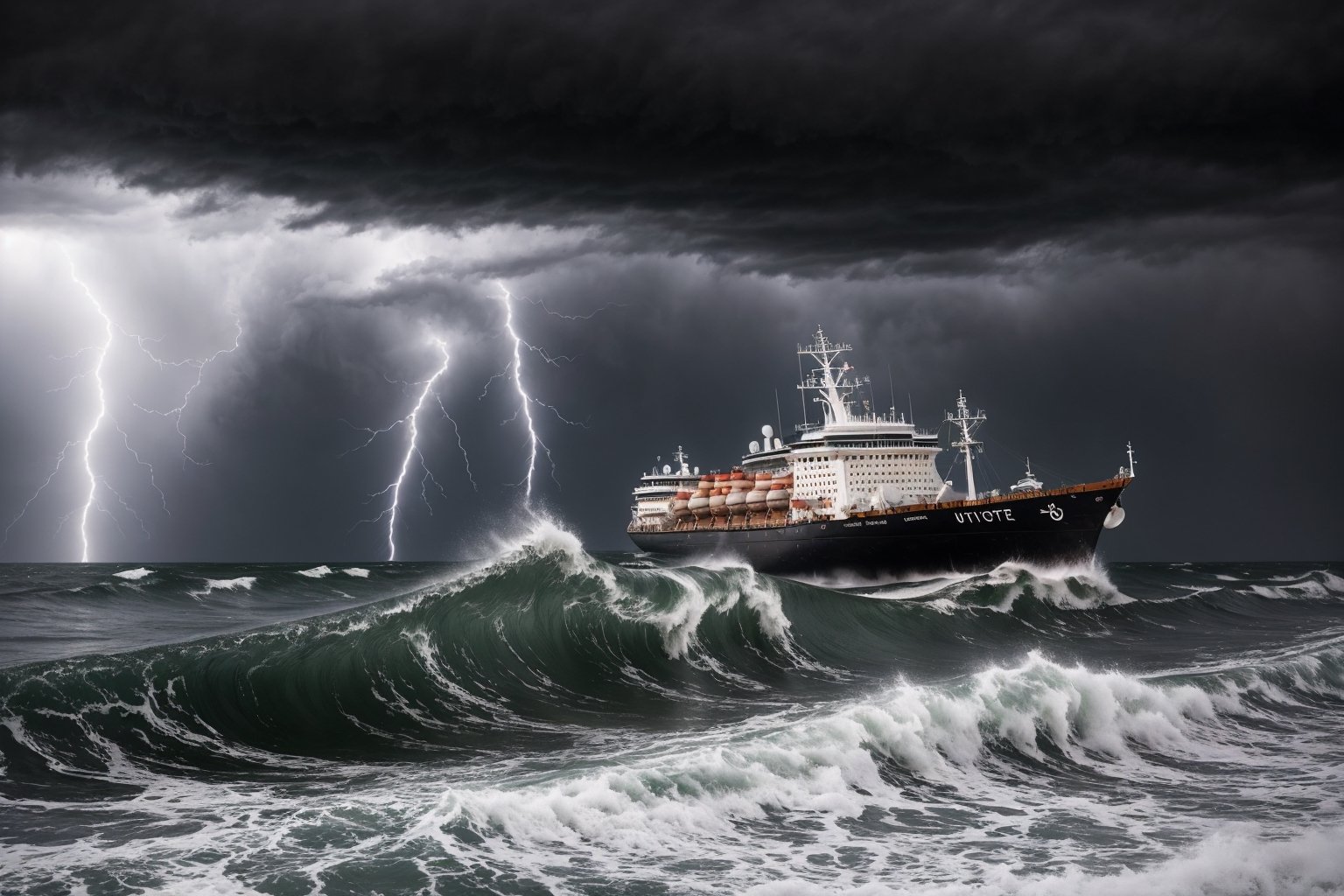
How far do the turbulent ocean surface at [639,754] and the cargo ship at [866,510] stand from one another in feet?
54.6

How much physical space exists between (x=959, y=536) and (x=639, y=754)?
35.5 m

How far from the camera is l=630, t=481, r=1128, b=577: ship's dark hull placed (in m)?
45.7

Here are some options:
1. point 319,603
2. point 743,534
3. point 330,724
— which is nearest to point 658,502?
point 743,534

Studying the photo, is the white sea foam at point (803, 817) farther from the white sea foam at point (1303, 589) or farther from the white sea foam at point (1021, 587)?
the white sea foam at point (1303, 589)

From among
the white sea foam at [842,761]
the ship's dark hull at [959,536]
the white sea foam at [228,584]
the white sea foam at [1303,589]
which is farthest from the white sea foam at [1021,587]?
the white sea foam at [228,584]

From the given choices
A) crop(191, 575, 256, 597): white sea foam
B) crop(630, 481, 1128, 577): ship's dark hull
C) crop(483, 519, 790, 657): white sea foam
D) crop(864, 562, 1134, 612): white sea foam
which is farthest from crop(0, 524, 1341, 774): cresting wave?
crop(191, 575, 256, 597): white sea foam

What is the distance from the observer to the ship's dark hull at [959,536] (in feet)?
150

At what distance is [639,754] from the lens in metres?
14.1

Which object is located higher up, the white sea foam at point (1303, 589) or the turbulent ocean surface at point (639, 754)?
the turbulent ocean surface at point (639, 754)

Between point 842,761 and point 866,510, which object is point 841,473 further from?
point 842,761

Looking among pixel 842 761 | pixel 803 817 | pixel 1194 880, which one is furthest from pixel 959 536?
pixel 1194 880

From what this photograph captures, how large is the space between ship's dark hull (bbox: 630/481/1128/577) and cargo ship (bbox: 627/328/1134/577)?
0.15ft

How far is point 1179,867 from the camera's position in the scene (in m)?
9.39

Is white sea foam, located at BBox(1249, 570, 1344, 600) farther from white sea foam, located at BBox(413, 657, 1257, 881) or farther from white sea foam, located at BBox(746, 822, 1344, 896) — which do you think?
white sea foam, located at BBox(746, 822, 1344, 896)
